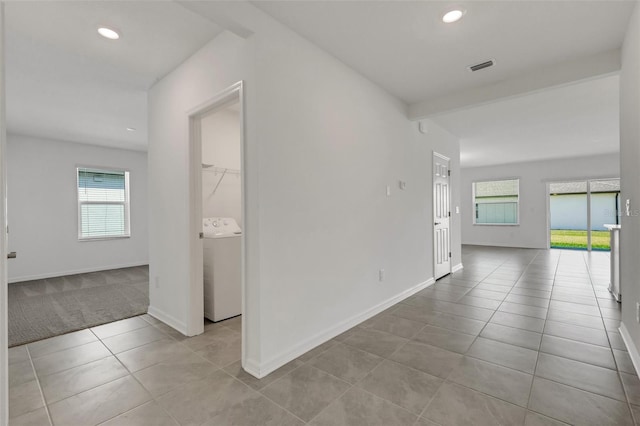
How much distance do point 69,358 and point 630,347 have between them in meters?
4.39

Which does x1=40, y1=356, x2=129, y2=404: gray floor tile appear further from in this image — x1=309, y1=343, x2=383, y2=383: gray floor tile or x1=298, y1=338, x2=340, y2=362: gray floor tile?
x1=309, y1=343, x2=383, y2=383: gray floor tile

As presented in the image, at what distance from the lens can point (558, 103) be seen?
402 centimetres

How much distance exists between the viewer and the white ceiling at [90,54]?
7.01 feet

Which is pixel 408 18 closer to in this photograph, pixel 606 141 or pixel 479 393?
pixel 479 393

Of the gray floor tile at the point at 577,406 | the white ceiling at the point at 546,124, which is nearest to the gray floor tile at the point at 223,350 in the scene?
the gray floor tile at the point at 577,406

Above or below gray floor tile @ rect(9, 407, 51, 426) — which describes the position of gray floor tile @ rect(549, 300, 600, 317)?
above

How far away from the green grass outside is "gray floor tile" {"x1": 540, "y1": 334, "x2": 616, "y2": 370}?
283 inches

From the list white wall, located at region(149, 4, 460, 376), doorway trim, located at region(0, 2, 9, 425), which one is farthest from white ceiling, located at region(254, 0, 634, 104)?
doorway trim, located at region(0, 2, 9, 425)

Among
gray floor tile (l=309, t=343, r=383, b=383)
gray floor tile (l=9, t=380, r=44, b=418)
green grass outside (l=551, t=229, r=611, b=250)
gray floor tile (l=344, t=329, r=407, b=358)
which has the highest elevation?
green grass outside (l=551, t=229, r=611, b=250)

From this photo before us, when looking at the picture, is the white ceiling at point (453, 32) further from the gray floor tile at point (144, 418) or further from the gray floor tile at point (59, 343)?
the gray floor tile at point (59, 343)

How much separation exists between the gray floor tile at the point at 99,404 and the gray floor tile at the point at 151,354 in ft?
0.77

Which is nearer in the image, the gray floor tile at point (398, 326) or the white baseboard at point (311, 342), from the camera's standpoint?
the white baseboard at point (311, 342)

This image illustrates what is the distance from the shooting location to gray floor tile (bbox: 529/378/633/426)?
1.60 m

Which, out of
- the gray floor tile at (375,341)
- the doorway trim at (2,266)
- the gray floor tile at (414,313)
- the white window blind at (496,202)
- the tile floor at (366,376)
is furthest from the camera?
the white window blind at (496,202)
